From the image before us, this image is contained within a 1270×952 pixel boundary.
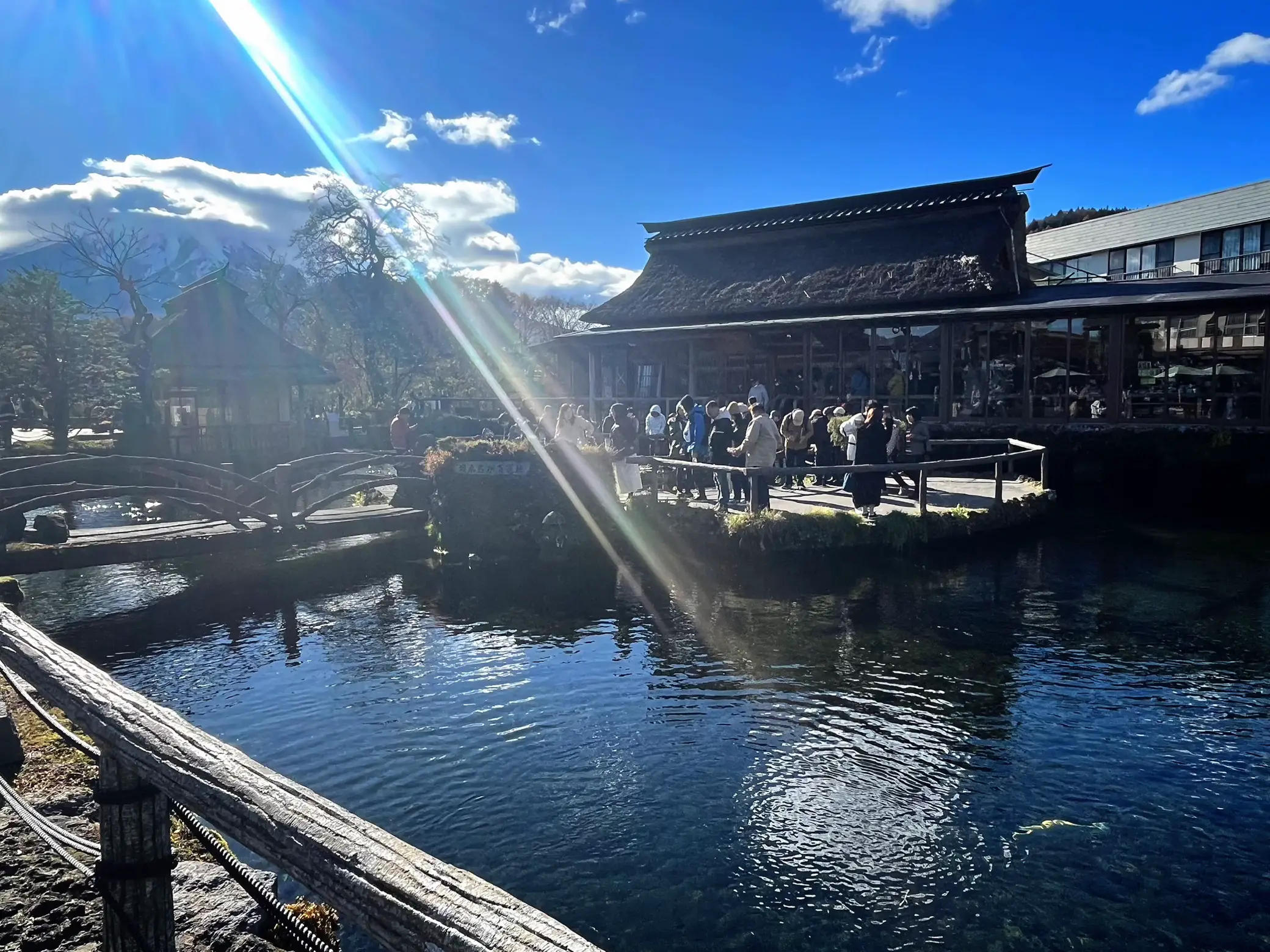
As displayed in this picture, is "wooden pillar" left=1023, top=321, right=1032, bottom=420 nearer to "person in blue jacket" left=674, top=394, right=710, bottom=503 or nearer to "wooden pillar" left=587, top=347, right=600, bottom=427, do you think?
"person in blue jacket" left=674, top=394, right=710, bottom=503

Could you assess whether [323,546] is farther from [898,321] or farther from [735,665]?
[898,321]

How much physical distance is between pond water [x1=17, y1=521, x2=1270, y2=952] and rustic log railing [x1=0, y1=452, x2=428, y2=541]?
1787 mm

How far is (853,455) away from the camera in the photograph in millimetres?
15828

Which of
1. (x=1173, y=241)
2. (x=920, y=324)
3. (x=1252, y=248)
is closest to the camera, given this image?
(x=920, y=324)

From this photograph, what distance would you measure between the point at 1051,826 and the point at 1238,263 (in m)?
48.8

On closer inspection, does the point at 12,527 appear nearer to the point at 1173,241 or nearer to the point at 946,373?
the point at 946,373

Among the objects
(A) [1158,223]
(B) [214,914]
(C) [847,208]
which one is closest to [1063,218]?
(A) [1158,223]

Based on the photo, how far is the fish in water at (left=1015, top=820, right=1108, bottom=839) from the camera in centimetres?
598

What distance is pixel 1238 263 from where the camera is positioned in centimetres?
4409

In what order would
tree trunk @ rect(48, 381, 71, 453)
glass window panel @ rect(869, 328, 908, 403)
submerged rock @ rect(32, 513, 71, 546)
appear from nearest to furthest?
submerged rock @ rect(32, 513, 71, 546) → glass window panel @ rect(869, 328, 908, 403) → tree trunk @ rect(48, 381, 71, 453)

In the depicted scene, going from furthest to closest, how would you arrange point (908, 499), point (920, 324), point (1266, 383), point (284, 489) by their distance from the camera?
1. point (920, 324)
2. point (1266, 383)
3. point (284, 489)
4. point (908, 499)

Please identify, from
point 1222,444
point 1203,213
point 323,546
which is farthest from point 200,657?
point 1203,213

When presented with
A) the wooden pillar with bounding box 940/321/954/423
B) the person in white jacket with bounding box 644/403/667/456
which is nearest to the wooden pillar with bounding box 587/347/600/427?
the person in white jacket with bounding box 644/403/667/456

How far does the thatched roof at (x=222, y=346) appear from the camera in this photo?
102 ft
